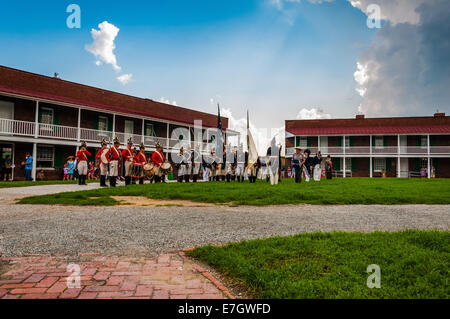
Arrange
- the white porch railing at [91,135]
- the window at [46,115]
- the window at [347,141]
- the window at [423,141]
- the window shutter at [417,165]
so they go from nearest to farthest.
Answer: the window at [46,115], the white porch railing at [91,135], the window shutter at [417,165], the window at [423,141], the window at [347,141]

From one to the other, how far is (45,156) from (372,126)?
115ft

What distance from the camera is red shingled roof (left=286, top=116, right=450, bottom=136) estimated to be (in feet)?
115

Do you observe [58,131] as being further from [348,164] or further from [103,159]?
[348,164]

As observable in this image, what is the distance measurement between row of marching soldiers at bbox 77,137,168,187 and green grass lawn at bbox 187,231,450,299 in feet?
36.1

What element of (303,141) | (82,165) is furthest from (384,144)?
(82,165)

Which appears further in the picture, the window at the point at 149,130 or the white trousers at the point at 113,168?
the window at the point at 149,130

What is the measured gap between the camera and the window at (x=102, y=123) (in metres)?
26.8

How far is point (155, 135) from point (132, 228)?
26.8 m

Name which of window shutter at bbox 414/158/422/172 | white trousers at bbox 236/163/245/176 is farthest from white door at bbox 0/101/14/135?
window shutter at bbox 414/158/422/172

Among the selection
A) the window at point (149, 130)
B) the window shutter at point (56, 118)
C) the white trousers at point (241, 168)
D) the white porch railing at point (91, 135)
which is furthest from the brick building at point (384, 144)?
the window shutter at point (56, 118)

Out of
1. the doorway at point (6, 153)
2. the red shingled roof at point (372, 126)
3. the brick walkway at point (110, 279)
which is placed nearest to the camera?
the brick walkway at point (110, 279)

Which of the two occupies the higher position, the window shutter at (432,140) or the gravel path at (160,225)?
the window shutter at (432,140)

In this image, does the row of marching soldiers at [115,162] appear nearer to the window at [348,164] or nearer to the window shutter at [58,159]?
the window shutter at [58,159]
